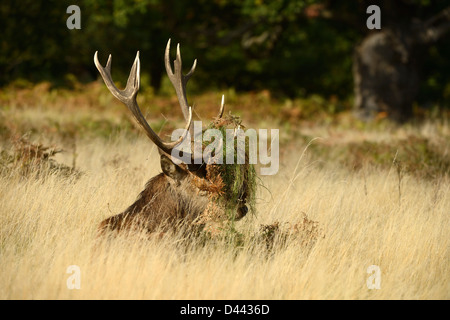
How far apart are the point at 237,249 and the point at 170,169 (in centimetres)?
83

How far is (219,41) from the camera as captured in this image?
15727mm

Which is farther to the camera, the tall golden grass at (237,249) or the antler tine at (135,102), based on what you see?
the antler tine at (135,102)

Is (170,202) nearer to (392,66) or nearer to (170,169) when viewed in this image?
(170,169)

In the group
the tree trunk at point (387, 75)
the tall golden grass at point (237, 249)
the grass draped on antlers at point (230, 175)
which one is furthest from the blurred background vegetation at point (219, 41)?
the grass draped on antlers at point (230, 175)

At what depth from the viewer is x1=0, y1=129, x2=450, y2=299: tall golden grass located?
13.4ft

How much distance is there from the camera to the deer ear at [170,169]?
471cm

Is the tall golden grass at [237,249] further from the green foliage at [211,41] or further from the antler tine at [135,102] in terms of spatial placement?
the green foliage at [211,41]

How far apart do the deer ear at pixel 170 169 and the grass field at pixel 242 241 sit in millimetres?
479

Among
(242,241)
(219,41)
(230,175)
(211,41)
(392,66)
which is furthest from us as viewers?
(211,41)

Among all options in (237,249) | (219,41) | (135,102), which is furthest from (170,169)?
(219,41)

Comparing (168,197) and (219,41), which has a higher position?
(219,41)

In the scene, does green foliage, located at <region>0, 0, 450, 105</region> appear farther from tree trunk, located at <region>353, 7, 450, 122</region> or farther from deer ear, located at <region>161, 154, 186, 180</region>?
deer ear, located at <region>161, 154, 186, 180</region>
